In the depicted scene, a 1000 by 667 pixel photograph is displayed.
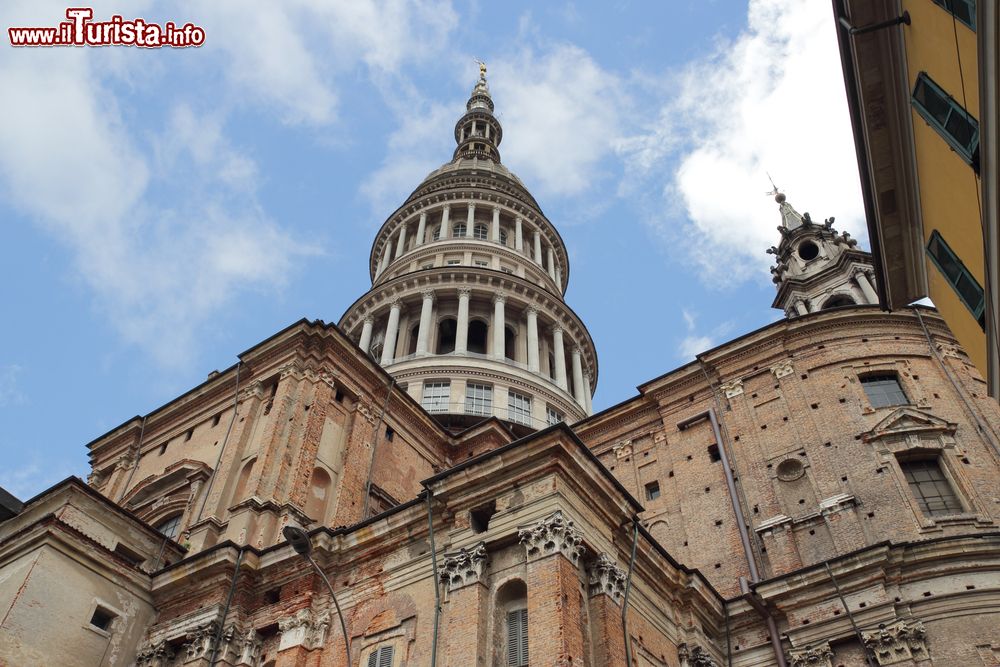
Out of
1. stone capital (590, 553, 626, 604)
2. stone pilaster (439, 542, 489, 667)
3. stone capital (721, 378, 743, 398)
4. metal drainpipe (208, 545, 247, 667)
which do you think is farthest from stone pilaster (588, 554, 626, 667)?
stone capital (721, 378, 743, 398)

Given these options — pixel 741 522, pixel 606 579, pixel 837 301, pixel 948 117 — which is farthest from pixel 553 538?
pixel 837 301

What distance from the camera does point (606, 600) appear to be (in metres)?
16.6

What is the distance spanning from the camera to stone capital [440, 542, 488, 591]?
55.4ft

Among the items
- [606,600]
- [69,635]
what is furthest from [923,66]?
[69,635]

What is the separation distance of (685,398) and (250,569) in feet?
50.0

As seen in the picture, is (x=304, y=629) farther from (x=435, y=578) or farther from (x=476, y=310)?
(x=476, y=310)

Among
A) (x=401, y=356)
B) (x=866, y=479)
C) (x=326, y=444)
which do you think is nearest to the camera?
(x=866, y=479)

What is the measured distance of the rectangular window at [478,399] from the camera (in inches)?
1468

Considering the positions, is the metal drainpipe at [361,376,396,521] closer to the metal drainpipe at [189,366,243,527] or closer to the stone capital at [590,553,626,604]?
the metal drainpipe at [189,366,243,527]

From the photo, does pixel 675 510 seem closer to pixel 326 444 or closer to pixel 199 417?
pixel 326 444

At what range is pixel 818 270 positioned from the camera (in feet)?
119

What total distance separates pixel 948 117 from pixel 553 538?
32.9 feet

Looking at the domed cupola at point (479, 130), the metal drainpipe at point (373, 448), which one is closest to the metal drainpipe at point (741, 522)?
the metal drainpipe at point (373, 448)

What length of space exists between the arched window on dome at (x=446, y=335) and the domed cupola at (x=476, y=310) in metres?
0.06
